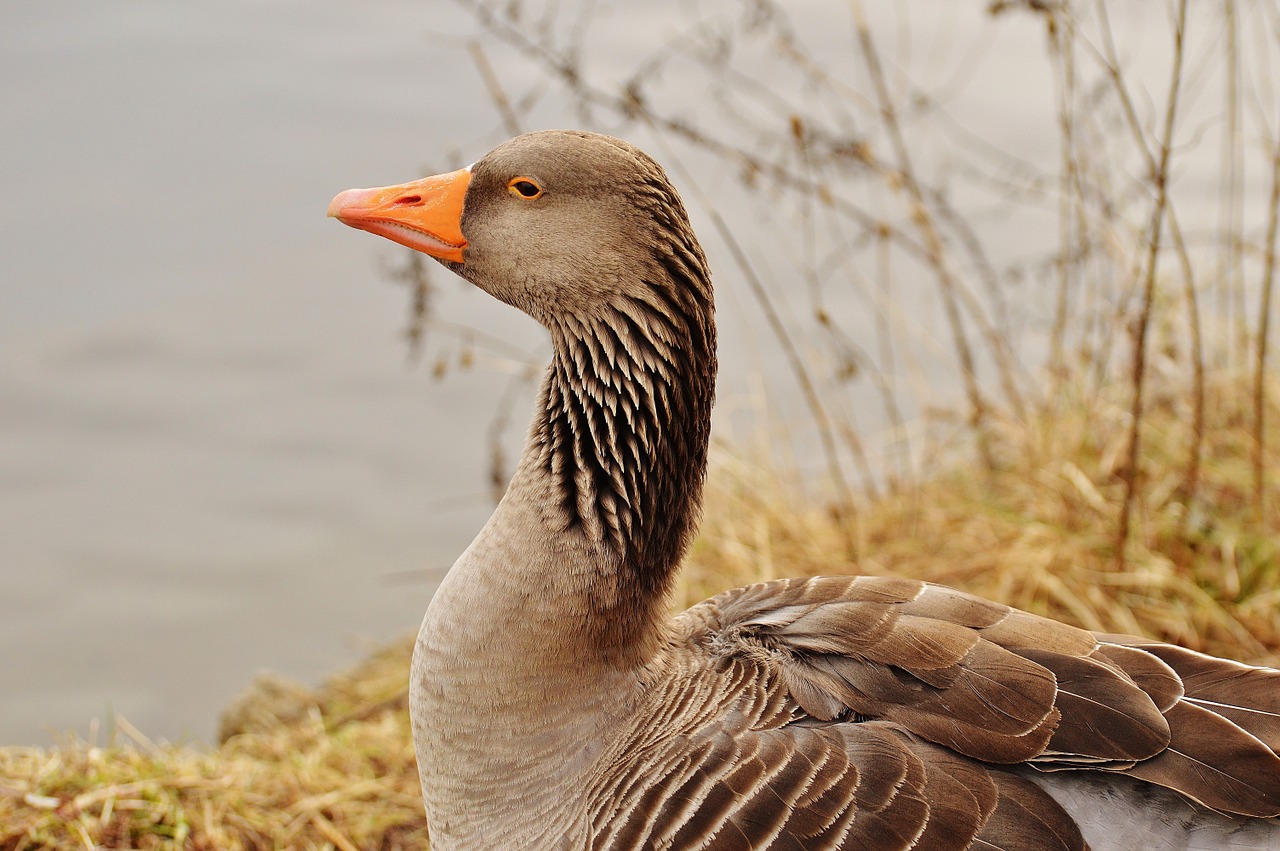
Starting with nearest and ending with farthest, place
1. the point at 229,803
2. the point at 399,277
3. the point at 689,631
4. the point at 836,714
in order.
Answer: the point at 836,714, the point at 689,631, the point at 229,803, the point at 399,277

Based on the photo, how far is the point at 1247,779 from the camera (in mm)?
2566

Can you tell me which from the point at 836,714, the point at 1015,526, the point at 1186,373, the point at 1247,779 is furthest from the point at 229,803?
the point at 1186,373

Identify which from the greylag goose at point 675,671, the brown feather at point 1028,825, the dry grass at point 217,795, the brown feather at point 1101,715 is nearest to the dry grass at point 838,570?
the dry grass at point 217,795

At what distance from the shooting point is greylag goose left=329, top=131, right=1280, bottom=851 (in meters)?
2.57

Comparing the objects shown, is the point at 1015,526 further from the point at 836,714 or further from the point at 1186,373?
the point at 836,714

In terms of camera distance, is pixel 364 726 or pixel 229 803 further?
pixel 364 726

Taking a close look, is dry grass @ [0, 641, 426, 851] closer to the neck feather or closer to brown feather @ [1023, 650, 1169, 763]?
the neck feather

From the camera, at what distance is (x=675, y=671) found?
3031 millimetres

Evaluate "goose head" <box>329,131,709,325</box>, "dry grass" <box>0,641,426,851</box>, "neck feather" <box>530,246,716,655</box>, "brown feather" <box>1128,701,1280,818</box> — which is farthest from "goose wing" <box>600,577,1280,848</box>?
"dry grass" <box>0,641,426,851</box>

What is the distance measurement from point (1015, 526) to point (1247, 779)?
3.27 m

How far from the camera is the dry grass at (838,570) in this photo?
4203mm

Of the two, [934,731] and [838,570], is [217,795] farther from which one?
[838,570]

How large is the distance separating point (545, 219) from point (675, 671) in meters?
1.28

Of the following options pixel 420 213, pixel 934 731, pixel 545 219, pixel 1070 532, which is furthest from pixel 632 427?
pixel 1070 532
